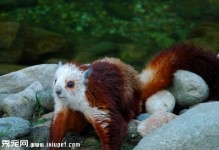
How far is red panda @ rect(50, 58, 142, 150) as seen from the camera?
510 cm

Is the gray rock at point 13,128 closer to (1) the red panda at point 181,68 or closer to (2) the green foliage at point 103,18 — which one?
(1) the red panda at point 181,68

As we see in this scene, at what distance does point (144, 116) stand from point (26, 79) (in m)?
1.56

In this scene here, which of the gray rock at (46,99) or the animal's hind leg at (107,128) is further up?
the gray rock at (46,99)

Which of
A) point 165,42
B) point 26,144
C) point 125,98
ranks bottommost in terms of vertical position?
point 26,144

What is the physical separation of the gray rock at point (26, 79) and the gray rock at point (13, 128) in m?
1.06

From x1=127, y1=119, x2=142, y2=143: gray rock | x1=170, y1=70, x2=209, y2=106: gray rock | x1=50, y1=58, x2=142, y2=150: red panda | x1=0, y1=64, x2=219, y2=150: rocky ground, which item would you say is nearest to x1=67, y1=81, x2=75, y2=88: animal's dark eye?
x1=50, y1=58, x2=142, y2=150: red panda

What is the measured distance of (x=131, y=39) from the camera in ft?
37.1

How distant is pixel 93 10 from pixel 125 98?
722cm

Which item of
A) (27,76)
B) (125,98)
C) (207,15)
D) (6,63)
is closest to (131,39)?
(207,15)

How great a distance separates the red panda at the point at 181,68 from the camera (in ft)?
19.8

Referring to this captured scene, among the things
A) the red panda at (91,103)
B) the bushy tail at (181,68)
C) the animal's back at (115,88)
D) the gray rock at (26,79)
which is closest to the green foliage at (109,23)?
the gray rock at (26,79)

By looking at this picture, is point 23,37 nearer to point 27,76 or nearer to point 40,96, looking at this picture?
point 27,76

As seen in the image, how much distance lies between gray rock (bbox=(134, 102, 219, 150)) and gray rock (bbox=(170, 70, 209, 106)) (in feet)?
3.26

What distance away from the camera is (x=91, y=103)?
5141 millimetres
